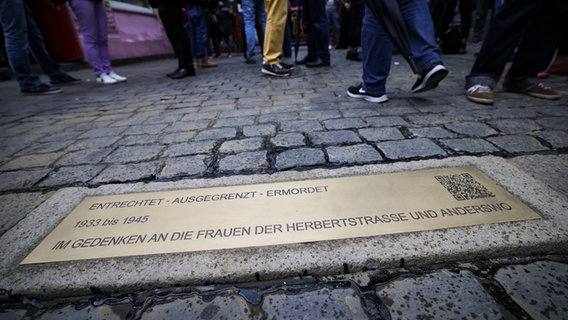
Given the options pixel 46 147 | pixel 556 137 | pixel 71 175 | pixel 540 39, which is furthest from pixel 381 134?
pixel 46 147

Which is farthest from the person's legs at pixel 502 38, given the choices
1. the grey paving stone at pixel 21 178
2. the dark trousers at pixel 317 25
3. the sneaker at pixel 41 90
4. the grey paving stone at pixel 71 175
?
the sneaker at pixel 41 90

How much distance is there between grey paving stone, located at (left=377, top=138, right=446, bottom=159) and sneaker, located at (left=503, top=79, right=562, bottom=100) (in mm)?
1429

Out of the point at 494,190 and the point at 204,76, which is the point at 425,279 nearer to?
the point at 494,190

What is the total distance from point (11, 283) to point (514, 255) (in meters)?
1.52

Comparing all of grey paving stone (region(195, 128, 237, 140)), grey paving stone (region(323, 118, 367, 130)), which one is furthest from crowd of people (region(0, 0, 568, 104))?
grey paving stone (region(195, 128, 237, 140))

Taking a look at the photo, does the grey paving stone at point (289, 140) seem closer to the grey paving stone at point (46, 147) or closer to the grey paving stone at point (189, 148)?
A: the grey paving stone at point (189, 148)

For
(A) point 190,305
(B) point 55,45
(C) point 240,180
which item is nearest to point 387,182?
(C) point 240,180

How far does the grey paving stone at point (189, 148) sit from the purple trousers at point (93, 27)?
340cm

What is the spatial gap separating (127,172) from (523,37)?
123 inches

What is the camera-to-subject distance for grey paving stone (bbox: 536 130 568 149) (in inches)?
57.7

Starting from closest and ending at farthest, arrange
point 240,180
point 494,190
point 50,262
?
point 50,262 → point 494,190 → point 240,180

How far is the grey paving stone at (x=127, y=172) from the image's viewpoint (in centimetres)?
143

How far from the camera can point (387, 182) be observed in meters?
1.20

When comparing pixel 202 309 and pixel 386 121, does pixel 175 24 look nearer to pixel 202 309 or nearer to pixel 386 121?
pixel 386 121
